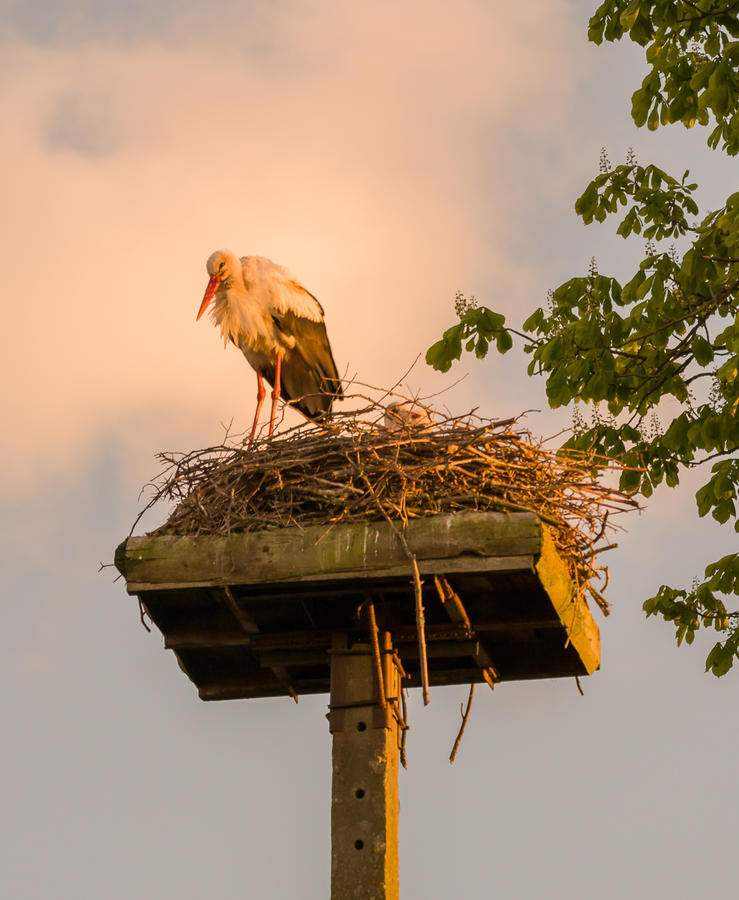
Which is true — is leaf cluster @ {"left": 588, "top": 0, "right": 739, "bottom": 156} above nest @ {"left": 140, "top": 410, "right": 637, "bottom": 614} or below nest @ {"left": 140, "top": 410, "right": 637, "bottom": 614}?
above

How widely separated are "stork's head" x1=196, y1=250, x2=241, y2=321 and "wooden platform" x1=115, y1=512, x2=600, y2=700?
4338 millimetres

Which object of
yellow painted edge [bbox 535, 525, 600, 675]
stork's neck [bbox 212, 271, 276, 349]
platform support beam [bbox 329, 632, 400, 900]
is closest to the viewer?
platform support beam [bbox 329, 632, 400, 900]

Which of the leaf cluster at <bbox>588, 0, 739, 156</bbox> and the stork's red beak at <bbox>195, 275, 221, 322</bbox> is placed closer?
the leaf cluster at <bbox>588, 0, 739, 156</bbox>

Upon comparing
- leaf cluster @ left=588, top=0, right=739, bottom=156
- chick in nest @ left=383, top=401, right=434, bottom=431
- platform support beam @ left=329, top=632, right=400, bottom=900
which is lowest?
platform support beam @ left=329, top=632, right=400, bottom=900

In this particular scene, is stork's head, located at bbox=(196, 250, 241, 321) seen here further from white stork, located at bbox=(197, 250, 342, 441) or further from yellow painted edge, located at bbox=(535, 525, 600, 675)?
yellow painted edge, located at bbox=(535, 525, 600, 675)

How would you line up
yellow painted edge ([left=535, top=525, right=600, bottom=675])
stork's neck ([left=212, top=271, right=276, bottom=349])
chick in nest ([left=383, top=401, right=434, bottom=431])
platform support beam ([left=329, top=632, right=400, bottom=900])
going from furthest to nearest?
stork's neck ([left=212, top=271, right=276, bottom=349]) → chick in nest ([left=383, top=401, right=434, bottom=431]) → yellow painted edge ([left=535, top=525, right=600, bottom=675]) → platform support beam ([left=329, top=632, right=400, bottom=900])

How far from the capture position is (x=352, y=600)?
535cm

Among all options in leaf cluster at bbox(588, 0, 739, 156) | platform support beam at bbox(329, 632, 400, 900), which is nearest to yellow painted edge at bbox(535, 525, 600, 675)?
platform support beam at bbox(329, 632, 400, 900)

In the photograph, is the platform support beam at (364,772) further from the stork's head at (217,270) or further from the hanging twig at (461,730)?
the stork's head at (217,270)

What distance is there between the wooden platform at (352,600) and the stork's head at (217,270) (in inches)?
171

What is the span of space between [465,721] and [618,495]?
1148mm

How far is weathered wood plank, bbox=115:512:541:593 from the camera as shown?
16.1 feet

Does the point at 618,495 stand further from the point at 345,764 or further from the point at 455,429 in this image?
the point at 345,764

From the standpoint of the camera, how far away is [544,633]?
570cm
